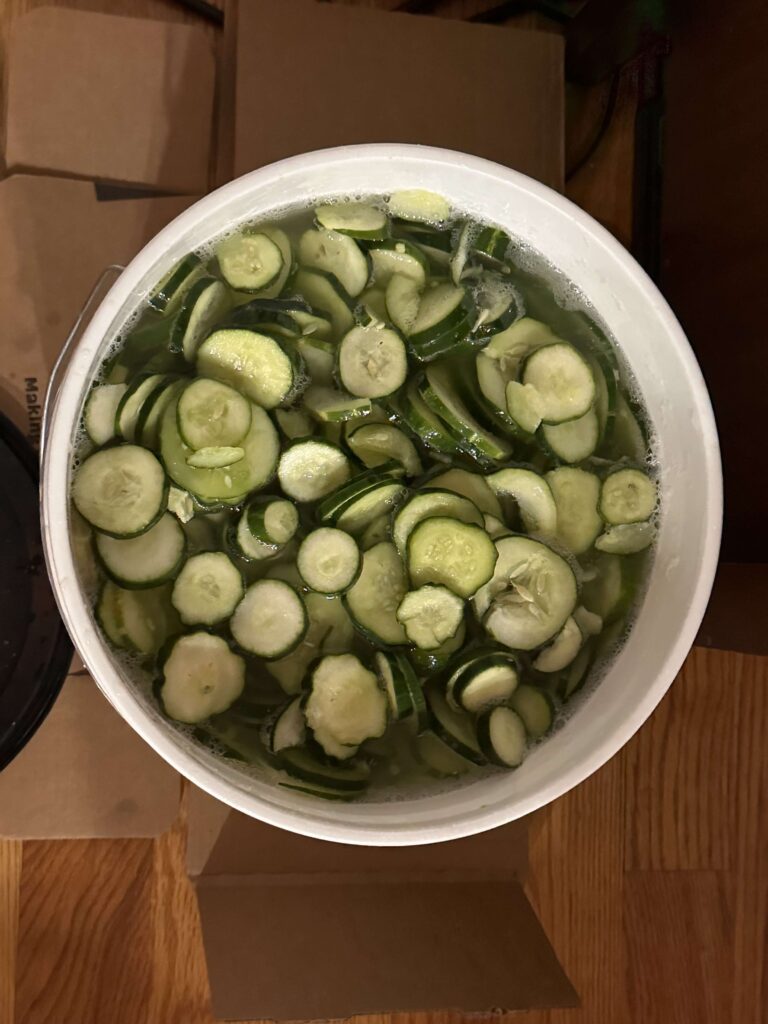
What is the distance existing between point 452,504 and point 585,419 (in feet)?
0.47

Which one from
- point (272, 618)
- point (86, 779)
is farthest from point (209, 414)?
point (86, 779)

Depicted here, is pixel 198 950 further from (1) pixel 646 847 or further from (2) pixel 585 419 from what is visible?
(2) pixel 585 419

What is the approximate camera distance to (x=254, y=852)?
88cm

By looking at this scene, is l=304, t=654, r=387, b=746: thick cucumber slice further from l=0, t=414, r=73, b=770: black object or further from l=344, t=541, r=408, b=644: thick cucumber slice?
l=0, t=414, r=73, b=770: black object

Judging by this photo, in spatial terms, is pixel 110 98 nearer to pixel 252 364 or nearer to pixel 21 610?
pixel 252 364

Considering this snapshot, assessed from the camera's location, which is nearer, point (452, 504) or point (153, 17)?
point (452, 504)

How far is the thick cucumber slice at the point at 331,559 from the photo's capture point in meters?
0.67

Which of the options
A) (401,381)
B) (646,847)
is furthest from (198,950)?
(401,381)

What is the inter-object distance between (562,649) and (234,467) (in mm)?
306

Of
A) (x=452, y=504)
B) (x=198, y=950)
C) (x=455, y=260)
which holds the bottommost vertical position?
(x=198, y=950)

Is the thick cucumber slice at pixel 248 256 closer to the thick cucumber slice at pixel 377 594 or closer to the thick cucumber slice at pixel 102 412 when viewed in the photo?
the thick cucumber slice at pixel 102 412

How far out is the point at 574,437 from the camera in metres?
0.72

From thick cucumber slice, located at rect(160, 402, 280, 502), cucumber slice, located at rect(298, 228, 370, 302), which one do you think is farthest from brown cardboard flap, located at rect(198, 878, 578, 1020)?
cucumber slice, located at rect(298, 228, 370, 302)

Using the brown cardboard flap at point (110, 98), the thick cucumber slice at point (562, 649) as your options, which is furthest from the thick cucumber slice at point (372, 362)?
the brown cardboard flap at point (110, 98)
